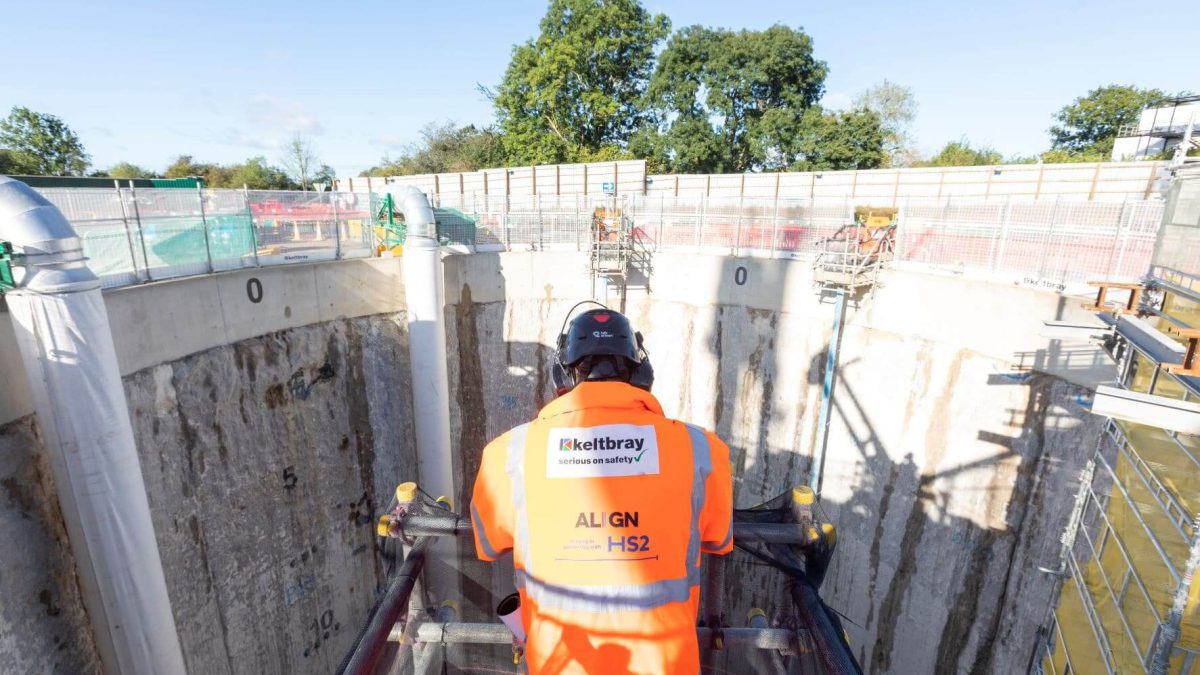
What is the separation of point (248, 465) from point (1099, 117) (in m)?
56.8

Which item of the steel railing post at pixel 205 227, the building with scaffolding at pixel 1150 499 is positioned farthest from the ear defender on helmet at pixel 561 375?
the steel railing post at pixel 205 227

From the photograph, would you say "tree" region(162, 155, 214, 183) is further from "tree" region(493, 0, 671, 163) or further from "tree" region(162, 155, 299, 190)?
"tree" region(493, 0, 671, 163)

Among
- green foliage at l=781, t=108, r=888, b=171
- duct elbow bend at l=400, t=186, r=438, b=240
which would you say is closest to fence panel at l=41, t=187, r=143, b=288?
duct elbow bend at l=400, t=186, r=438, b=240

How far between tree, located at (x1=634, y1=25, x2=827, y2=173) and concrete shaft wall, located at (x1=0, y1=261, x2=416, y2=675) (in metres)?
29.1

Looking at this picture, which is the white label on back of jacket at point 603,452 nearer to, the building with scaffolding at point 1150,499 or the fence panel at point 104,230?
the building with scaffolding at point 1150,499

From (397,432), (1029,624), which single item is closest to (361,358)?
(397,432)

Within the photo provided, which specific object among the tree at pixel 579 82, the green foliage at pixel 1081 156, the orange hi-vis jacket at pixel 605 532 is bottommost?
the orange hi-vis jacket at pixel 605 532

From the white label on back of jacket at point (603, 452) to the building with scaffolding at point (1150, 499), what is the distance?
2.84 meters

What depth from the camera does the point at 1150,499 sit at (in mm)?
3738

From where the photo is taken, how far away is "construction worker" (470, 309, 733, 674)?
213 centimetres

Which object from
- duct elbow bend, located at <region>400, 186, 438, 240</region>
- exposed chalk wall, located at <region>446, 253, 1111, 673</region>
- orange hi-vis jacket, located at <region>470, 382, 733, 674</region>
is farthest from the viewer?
duct elbow bend, located at <region>400, 186, 438, 240</region>

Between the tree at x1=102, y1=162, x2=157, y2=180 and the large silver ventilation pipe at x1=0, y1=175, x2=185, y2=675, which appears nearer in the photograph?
the large silver ventilation pipe at x1=0, y1=175, x2=185, y2=675

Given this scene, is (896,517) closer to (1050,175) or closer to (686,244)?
(686,244)

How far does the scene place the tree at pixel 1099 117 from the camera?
37.2 m
